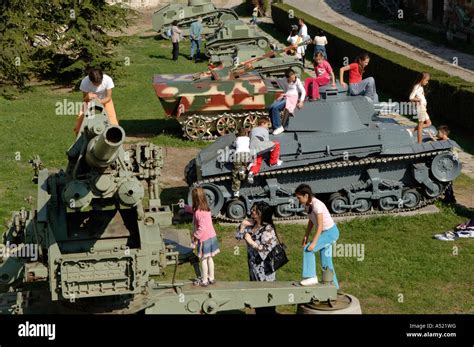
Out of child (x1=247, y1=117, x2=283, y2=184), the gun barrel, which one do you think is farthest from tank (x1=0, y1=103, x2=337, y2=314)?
child (x1=247, y1=117, x2=283, y2=184)

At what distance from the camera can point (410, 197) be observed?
679 inches

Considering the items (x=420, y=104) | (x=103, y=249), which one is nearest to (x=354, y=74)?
(x=420, y=104)

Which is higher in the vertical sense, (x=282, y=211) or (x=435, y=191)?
(x=435, y=191)

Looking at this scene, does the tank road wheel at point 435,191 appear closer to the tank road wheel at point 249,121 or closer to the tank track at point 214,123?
the tank track at point 214,123

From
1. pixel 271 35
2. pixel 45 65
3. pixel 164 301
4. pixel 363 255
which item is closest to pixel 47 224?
pixel 164 301

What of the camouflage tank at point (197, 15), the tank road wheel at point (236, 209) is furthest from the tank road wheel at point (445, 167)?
the camouflage tank at point (197, 15)

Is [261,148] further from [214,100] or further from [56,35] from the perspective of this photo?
[56,35]

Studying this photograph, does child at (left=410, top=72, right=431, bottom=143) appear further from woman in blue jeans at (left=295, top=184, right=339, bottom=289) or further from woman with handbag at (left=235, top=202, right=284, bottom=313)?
woman with handbag at (left=235, top=202, right=284, bottom=313)

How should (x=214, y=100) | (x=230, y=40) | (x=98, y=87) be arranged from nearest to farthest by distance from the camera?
(x=98, y=87) < (x=214, y=100) < (x=230, y=40)

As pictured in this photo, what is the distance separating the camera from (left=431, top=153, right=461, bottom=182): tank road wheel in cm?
1717

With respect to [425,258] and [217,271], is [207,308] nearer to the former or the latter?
[217,271]

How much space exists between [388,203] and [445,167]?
1.24 metres

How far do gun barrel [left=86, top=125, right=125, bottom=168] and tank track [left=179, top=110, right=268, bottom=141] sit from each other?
1271 cm

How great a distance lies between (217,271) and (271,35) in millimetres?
28297
